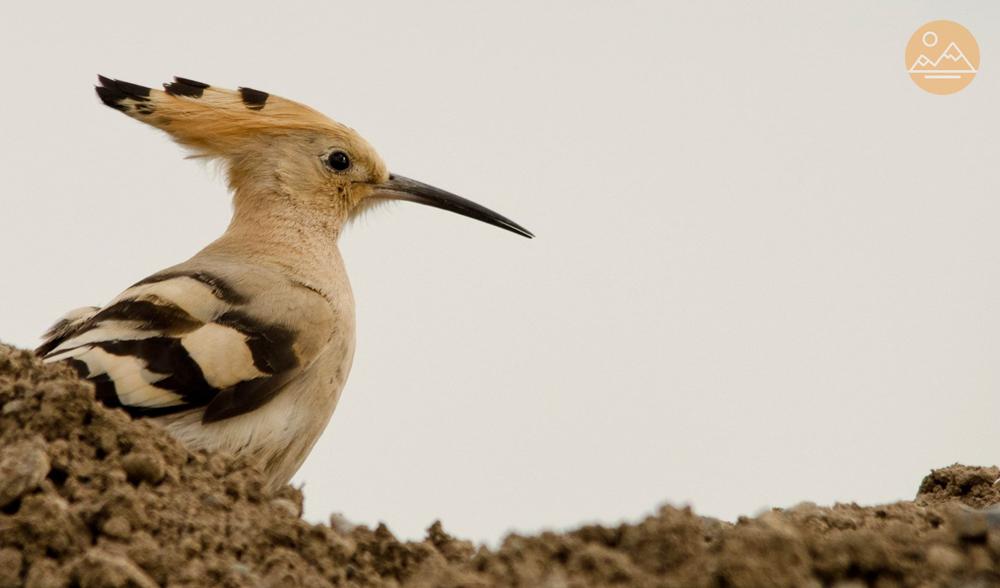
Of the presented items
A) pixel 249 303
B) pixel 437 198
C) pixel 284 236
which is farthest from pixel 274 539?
pixel 437 198

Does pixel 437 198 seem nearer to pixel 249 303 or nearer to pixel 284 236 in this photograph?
pixel 284 236

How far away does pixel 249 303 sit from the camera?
3.29 m

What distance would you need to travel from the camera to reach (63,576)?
1950 millimetres

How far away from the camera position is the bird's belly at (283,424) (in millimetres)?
3082

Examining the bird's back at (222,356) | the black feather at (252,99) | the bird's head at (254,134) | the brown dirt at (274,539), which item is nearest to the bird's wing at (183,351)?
the bird's back at (222,356)

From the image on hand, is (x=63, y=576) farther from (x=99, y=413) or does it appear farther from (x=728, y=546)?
(x=728, y=546)

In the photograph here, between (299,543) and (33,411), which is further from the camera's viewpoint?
(33,411)

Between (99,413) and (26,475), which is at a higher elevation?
(99,413)

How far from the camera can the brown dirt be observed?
1798 mm

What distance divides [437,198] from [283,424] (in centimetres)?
149

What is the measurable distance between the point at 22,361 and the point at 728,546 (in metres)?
1.69

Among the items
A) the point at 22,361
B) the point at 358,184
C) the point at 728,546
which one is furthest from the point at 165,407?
the point at 728,546

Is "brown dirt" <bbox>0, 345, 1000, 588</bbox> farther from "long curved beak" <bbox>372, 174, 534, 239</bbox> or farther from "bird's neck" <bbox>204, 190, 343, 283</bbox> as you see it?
"long curved beak" <bbox>372, 174, 534, 239</bbox>

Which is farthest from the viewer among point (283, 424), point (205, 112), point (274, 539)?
point (205, 112)
